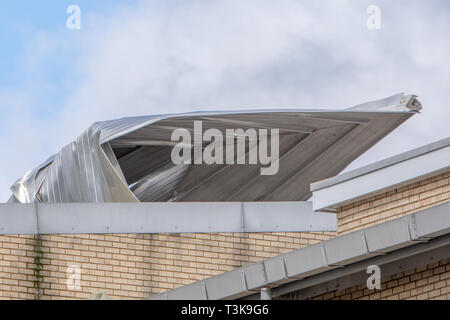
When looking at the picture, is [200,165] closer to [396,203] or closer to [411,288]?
[396,203]

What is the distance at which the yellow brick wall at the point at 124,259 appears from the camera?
14.1 metres

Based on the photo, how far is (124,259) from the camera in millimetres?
14477

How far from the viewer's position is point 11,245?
14078 mm

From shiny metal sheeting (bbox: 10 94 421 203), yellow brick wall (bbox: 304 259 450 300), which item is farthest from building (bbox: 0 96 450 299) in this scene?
yellow brick wall (bbox: 304 259 450 300)

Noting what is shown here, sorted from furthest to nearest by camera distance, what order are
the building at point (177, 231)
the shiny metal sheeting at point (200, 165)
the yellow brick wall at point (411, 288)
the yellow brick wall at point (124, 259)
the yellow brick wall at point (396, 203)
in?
the shiny metal sheeting at point (200, 165), the yellow brick wall at point (124, 259), the building at point (177, 231), the yellow brick wall at point (396, 203), the yellow brick wall at point (411, 288)

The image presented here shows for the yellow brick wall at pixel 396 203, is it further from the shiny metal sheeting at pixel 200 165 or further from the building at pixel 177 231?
the shiny metal sheeting at pixel 200 165

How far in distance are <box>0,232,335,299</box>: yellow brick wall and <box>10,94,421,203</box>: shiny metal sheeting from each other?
182 cm

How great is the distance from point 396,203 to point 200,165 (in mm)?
7214

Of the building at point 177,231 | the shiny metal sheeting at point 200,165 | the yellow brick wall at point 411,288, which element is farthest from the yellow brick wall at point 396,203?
the shiny metal sheeting at point 200,165

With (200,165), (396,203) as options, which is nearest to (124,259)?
(200,165)

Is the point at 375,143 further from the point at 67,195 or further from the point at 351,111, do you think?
the point at 67,195

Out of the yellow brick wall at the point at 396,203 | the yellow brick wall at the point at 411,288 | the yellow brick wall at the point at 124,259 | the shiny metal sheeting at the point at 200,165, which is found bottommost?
the yellow brick wall at the point at 411,288

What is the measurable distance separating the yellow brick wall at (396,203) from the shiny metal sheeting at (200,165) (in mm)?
5386

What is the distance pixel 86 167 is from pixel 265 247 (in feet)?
11.6
